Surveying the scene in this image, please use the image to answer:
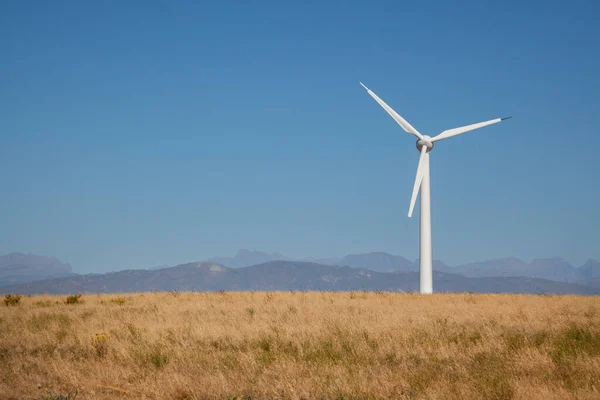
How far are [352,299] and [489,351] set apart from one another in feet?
55.6

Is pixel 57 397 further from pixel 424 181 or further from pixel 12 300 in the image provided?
pixel 424 181

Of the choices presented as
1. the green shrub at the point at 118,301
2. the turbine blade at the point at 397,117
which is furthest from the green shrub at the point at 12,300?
the turbine blade at the point at 397,117

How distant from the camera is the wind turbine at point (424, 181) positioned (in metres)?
40.6

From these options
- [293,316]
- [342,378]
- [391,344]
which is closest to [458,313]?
[293,316]

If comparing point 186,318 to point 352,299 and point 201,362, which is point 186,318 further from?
point 352,299

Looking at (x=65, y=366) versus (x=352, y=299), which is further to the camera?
(x=352, y=299)

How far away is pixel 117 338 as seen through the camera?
18328 millimetres

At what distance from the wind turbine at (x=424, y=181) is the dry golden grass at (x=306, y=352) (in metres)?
14.3

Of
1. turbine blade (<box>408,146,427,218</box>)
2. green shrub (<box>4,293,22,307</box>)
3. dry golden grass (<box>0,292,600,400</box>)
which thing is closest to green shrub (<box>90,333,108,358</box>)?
dry golden grass (<box>0,292,600,400</box>)

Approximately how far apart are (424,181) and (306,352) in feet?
98.2

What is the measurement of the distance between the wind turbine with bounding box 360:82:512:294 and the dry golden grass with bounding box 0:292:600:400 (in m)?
14.3

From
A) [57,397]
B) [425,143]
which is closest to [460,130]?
[425,143]

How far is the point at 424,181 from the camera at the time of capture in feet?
142

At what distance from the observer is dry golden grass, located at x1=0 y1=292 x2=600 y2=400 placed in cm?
1146
